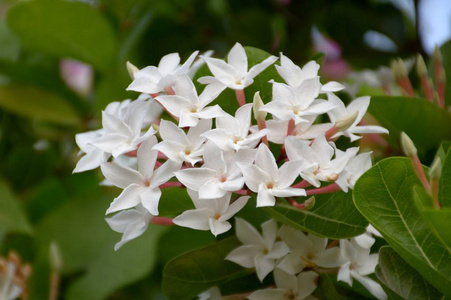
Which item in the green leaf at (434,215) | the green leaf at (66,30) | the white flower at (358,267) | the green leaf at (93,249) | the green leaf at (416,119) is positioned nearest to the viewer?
the green leaf at (434,215)

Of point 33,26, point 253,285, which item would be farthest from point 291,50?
point 253,285

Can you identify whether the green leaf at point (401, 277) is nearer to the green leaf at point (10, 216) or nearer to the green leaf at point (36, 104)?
the green leaf at point (10, 216)

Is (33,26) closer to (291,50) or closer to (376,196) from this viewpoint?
(291,50)

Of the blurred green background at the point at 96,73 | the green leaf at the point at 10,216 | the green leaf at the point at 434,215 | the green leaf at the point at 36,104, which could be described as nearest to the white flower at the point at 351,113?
the green leaf at the point at 434,215

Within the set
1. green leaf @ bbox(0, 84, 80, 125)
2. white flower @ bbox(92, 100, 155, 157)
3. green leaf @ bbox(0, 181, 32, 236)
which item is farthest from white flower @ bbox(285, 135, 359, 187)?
green leaf @ bbox(0, 84, 80, 125)

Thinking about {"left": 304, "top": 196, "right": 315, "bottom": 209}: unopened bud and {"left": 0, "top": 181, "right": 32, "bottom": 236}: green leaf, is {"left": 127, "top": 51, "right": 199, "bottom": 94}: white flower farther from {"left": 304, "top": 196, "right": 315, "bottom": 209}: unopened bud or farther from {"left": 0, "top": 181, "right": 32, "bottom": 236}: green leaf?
{"left": 0, "top": 181, "right": 32, "bottom": 236}: green leaf
